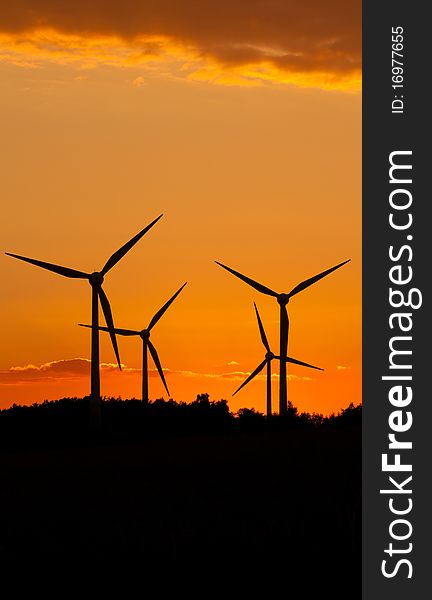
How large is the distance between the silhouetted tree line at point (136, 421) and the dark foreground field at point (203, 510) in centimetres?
3241

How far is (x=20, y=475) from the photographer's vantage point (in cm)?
7688

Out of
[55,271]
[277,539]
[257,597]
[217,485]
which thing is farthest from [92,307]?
[257,597]

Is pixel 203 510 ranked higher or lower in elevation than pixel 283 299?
lower

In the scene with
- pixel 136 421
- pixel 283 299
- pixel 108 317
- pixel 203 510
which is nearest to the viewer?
pixel 203 510

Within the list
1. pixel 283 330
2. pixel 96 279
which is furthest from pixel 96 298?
pixel 283 330

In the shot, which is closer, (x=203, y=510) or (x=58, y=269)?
(x=203, y=510)

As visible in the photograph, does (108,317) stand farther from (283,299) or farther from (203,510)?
(203,510)

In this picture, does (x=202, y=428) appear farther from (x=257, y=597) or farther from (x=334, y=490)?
(x=257, y=597)

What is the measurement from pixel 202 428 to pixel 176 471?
232ft

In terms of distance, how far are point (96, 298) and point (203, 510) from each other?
55.1 metres

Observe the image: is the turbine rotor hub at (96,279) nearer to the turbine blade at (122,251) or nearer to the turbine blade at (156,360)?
the turbine blade at (122,251)

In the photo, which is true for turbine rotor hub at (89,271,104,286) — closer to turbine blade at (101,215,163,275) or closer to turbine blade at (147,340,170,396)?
turbine blade at (101,215,163,275)

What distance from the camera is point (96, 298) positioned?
10856 centimetres

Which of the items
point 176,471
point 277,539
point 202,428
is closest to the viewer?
point 277,539
